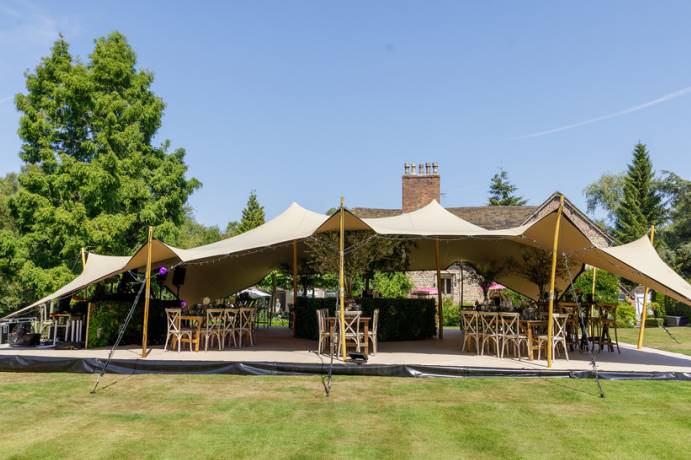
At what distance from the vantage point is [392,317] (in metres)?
11.2

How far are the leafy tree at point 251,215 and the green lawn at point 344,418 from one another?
949 inches

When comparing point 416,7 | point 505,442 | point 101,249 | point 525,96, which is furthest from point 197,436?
point 101,249

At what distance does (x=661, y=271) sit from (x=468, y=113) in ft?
23.6

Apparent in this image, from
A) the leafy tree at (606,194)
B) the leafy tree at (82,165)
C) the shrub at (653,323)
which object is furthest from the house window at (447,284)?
the leafy tree at (606,194)

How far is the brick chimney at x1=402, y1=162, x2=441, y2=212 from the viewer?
22.0 m

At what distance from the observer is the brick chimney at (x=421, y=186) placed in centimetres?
2198

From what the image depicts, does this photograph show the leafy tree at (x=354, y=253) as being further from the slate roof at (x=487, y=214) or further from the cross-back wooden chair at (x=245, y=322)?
the slate roof at (x=487, y=214)

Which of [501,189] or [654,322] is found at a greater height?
[501,189]

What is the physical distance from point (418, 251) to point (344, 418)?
28.5 ft

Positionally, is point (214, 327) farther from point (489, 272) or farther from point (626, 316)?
point (626, 316)

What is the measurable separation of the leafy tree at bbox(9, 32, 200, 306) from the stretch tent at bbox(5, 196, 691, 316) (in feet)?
15.5

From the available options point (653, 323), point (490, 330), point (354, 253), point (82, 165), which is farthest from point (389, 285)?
point (490, 330)

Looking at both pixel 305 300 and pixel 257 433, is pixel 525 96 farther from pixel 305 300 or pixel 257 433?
pixel 257 433

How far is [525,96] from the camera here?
12141 mm
